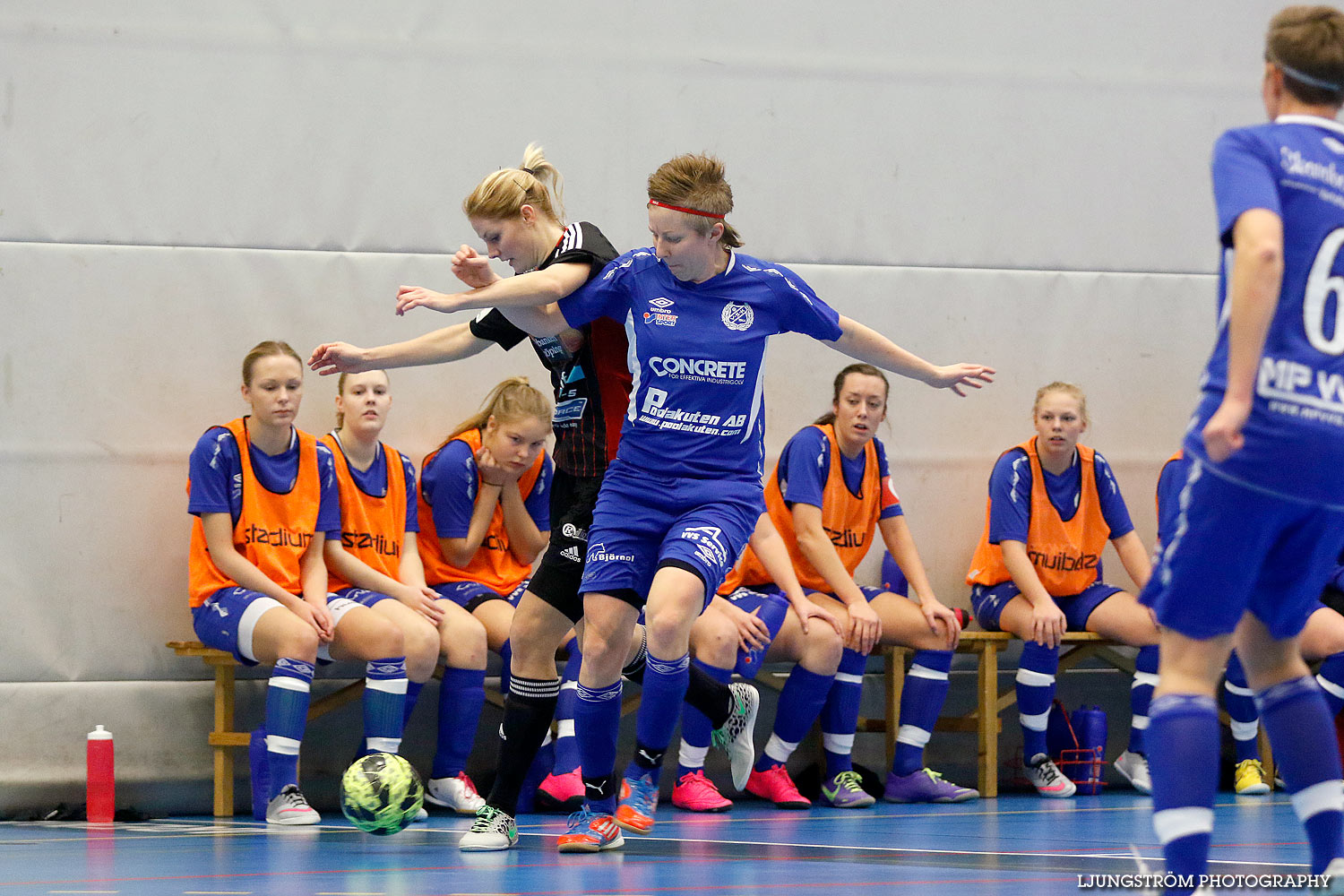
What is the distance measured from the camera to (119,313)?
6668 mm

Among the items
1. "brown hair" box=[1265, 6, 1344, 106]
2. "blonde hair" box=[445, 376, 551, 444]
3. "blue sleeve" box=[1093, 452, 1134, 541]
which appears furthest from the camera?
"blue sleeve" box=[1093, 452, 1134, 541]

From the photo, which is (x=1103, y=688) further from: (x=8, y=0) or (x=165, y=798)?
(x=8, y=0)

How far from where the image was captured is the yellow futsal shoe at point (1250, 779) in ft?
22.5

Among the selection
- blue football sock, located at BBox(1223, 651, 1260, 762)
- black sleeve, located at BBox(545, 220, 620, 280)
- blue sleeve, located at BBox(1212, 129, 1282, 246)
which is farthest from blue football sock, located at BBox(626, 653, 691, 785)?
blue football sock, located at BBox(1223, 651, 1260, 762)

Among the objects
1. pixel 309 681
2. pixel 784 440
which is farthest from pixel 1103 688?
pixel 309 681

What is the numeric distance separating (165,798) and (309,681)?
1200 millimetres

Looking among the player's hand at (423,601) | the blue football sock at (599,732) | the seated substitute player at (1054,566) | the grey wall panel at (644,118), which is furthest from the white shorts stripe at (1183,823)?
the grey wall panel at (644,118)

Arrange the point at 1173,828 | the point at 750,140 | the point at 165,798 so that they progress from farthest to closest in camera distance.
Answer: the point at 750,140 → the point at 165,798 → the point at 1173,828

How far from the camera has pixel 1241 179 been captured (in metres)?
2.65

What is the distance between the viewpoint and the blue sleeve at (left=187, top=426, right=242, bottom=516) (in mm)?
6082

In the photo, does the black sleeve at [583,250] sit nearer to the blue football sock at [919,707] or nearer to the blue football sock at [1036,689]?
the blue football sock at [919,707]

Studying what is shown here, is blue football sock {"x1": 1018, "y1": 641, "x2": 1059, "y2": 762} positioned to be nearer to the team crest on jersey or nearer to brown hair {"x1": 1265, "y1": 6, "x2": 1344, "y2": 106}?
the team crest on jersey

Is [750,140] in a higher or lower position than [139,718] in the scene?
higher

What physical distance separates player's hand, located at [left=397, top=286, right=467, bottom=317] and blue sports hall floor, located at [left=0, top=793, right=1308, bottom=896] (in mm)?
1554
